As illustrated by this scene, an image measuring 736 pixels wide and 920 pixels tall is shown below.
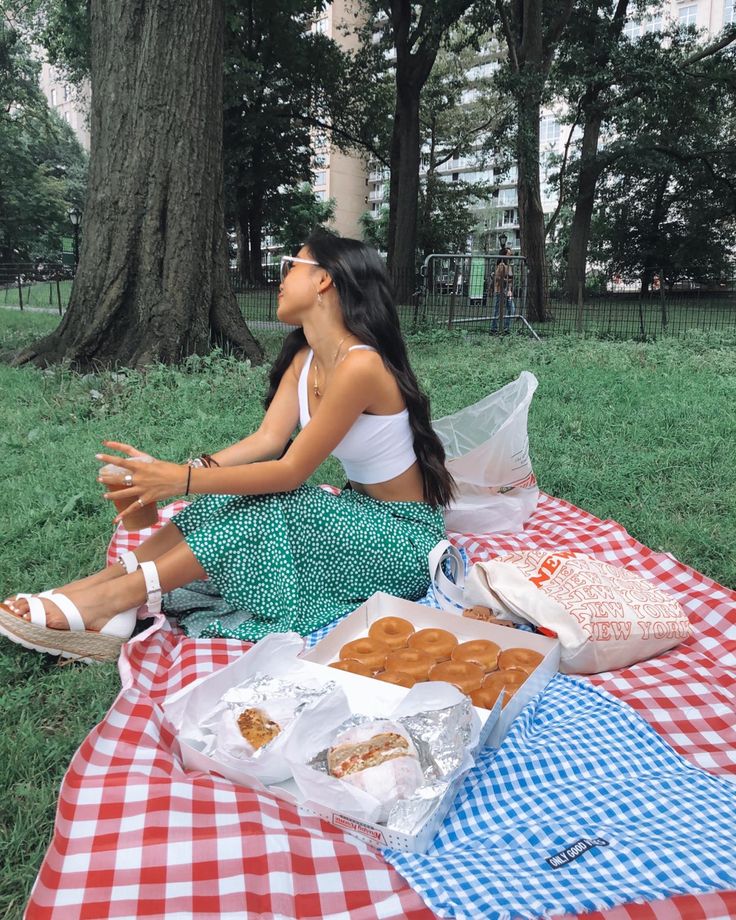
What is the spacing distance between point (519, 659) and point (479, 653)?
123 millimetres

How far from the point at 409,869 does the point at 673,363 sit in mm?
7255

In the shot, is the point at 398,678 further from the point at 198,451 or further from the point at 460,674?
the point at 198,451

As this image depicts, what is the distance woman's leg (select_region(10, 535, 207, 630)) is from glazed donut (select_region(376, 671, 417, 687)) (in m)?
0.73

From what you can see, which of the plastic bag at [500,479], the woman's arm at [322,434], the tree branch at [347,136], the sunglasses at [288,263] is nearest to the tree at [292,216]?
the tree branch at [347,136]

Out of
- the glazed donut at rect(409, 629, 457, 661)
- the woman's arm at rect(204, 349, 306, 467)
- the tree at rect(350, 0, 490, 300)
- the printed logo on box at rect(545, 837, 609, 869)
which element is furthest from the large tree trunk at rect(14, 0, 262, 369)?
the tree at rect(350, 0, 490, 300)

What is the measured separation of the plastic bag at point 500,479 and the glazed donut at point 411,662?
1343 mm

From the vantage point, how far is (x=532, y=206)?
14.2 metres

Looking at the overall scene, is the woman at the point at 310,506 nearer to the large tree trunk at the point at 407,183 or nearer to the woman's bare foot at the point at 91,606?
the woman's bare foot at the point at 91,606

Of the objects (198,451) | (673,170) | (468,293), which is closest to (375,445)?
(198,451)

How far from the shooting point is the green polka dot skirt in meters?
2.54

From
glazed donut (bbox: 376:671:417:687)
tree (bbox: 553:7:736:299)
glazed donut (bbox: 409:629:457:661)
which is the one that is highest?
tree (bbox: 553:7:736:299)

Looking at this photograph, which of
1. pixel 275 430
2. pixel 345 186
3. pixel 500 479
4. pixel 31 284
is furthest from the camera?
pixel 345 186

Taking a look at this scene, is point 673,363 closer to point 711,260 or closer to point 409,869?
point 409,869

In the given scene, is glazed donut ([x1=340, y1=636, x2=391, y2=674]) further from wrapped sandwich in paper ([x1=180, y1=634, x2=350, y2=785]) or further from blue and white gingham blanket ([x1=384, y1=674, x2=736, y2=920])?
blue and white gingham blanket ([x1=384, y1=674, x2=736, y2=920])
